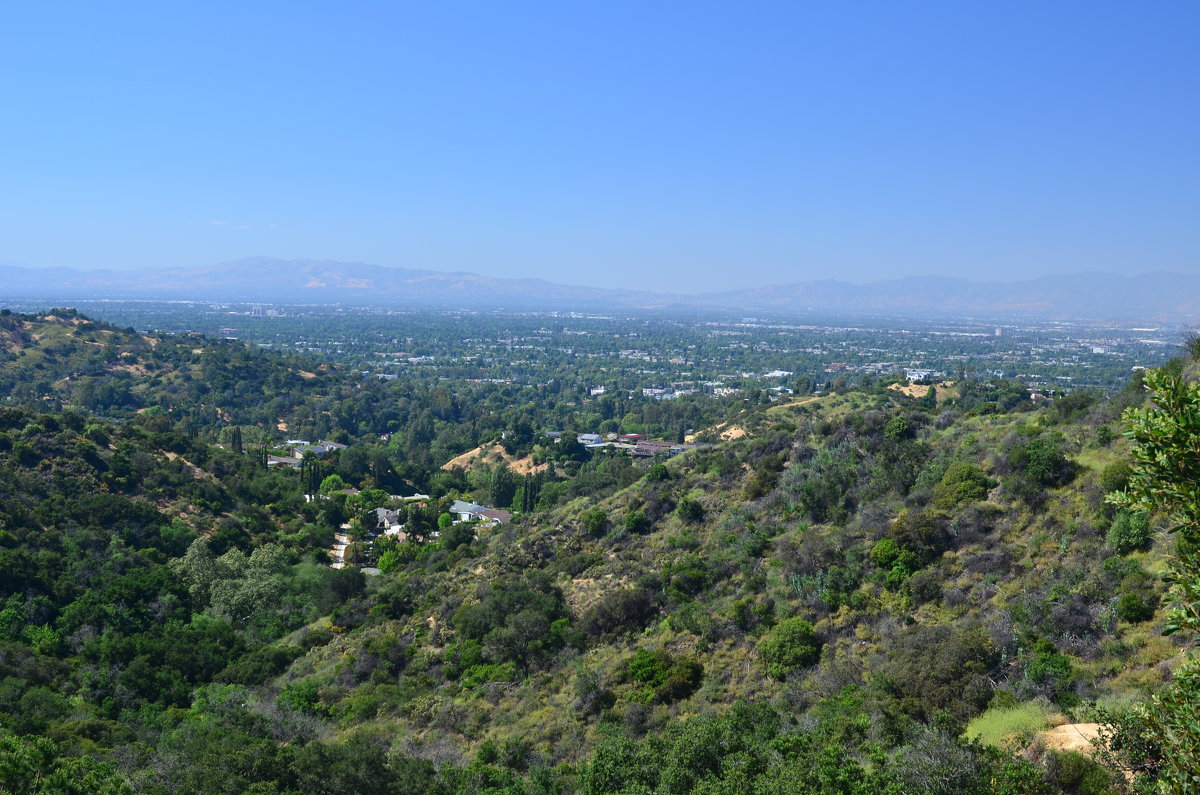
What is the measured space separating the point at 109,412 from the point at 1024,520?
73727mm

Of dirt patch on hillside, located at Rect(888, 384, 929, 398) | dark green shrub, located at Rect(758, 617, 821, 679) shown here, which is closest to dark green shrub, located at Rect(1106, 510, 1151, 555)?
dark green shrub, located at Rect(758, 617, 821, 679)

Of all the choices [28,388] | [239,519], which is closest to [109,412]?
[28,388]

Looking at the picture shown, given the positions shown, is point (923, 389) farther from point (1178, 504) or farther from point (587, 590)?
point (1178, 504)

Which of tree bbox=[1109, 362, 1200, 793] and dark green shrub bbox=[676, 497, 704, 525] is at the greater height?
tree bbox=[1109, 362, 1200, 793]

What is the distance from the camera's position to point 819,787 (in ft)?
30.5

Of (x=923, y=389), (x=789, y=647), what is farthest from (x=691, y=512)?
(x=923, y=389)

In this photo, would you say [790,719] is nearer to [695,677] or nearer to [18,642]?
[695,677]

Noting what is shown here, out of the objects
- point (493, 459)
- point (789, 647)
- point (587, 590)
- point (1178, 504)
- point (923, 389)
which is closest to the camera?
point (1178, 504)

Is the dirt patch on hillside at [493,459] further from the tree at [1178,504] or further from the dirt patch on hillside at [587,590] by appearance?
the tree at [1178,504]

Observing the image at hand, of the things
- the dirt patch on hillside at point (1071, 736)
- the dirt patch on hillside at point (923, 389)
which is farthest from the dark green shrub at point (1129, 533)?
the dirt patch on hillside at point (923, 389)

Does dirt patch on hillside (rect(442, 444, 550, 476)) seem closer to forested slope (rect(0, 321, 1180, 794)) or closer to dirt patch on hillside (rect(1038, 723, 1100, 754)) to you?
forested slope (rect(0, 321, 1180, 794))

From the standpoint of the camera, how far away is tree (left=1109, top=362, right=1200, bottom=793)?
602 cm

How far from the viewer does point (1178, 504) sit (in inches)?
249

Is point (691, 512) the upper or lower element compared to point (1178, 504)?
lower
